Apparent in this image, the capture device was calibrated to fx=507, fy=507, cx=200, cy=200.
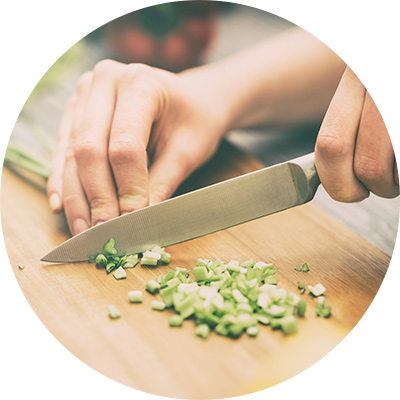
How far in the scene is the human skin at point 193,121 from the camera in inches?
52.6

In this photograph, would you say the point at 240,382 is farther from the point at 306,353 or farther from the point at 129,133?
the point at 129,133

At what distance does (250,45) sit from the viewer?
1.81 m

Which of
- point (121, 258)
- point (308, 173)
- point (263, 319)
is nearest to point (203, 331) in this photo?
point (263, 319)

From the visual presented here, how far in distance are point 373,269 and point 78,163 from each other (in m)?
0.91

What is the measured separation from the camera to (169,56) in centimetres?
180

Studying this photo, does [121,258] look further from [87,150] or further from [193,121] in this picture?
[193,121]

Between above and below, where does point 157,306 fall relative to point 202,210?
below

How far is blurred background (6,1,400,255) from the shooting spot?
A: 1649mm

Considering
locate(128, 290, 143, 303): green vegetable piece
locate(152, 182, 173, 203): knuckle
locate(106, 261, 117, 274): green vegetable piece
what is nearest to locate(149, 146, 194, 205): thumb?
locate(152, 182, 173, 203): knuckle

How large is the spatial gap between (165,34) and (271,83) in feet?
1.34

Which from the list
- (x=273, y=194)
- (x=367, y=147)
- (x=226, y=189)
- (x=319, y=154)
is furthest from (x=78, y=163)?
(x=367, y=147)

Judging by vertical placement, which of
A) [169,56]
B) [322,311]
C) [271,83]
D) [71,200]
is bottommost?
[322,311]

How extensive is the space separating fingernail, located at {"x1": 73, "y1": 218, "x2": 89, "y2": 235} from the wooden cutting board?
0.05 meters

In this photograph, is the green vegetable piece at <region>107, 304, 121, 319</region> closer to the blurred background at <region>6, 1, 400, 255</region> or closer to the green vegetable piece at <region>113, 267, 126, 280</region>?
the green vegetable piece at <region>113, 267, 126, 280</region>
